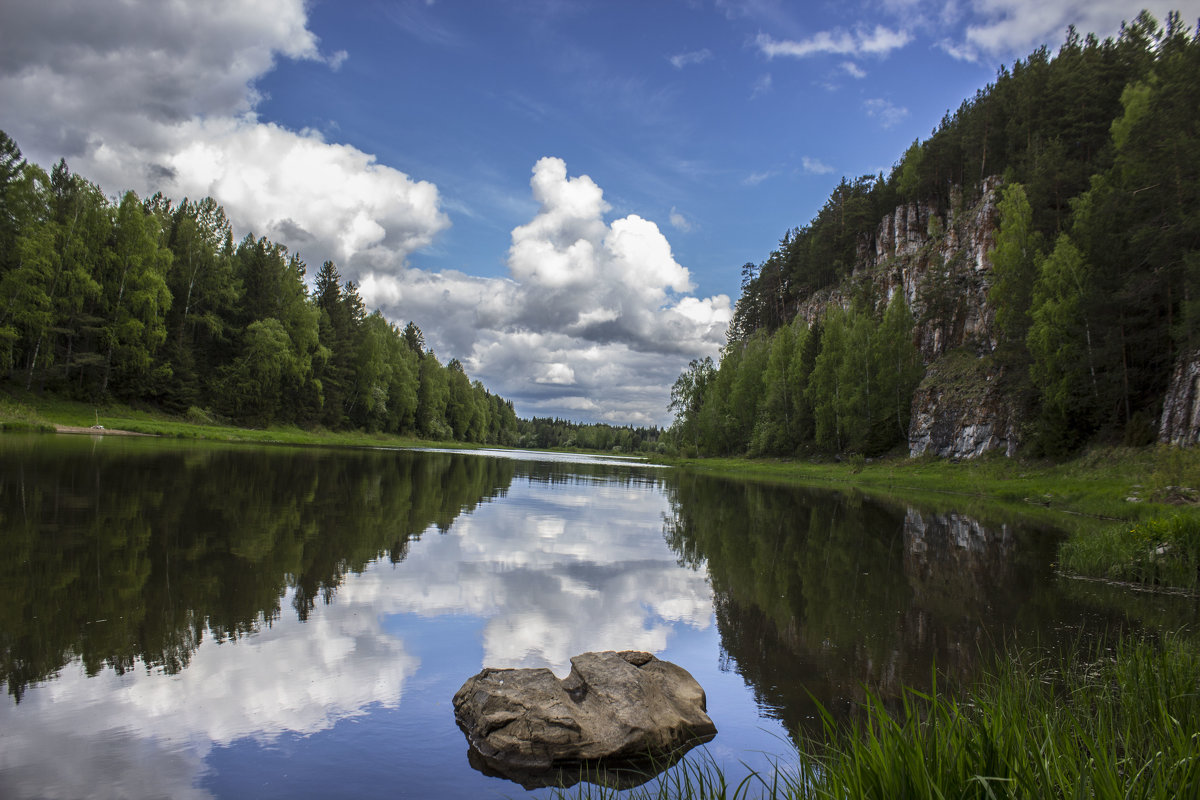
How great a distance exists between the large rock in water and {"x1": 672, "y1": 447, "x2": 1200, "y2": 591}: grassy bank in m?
13.1

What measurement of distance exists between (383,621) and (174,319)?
73.8 m

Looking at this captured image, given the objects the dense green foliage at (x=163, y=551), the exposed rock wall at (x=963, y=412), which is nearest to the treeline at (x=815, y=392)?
the exposed rock wall at (x=963, y=412)

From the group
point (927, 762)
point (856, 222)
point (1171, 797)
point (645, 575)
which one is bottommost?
point (645, 575)

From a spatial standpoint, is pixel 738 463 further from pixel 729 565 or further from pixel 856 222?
pixel 729 565

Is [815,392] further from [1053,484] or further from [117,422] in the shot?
[117,422]

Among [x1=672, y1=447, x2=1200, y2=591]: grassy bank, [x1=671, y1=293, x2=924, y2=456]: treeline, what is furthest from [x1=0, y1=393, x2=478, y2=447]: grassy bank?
[x1=671, y1=293, x2=924, y2=456]: treeline

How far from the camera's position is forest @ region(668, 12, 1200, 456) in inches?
1427

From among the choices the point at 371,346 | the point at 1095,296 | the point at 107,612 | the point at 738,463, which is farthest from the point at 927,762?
the point at 371,346

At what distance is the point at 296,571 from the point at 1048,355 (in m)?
47.4

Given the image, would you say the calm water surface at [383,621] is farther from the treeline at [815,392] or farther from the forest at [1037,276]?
the treeline at [815,392]

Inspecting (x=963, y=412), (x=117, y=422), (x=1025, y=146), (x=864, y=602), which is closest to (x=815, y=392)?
(x=963, y=412)

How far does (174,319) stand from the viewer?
67750mm

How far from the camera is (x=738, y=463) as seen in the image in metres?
75.4

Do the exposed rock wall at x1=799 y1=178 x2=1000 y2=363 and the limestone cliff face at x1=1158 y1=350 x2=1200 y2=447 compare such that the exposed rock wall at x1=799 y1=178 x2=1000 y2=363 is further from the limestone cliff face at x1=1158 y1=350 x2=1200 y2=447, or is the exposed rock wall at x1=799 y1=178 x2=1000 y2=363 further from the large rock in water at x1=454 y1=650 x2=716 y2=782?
the large rock in water at x1=454 y1=650 x2=716 y2=782
